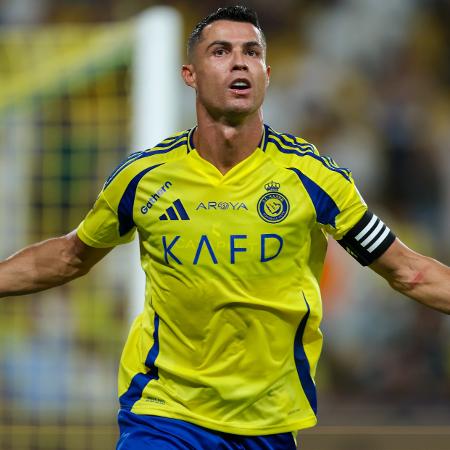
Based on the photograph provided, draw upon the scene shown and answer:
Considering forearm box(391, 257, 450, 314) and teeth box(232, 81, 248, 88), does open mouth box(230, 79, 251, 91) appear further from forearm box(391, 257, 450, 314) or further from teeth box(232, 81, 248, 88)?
forearm box(391, 257, 450, 314)

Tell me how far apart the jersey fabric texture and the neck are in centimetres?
4

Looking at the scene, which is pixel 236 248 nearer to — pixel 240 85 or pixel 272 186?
pixel 272 186

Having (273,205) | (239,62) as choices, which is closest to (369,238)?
(273,205)

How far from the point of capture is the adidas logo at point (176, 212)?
372cm

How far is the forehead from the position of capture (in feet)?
12.2

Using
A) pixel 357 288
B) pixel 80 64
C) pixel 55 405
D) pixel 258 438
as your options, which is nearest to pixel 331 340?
pixel 357 288

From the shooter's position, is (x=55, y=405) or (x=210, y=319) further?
(x=55, y=405)

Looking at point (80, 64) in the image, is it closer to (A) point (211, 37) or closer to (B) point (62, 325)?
(B) point (62, 325)

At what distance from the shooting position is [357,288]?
372 inches

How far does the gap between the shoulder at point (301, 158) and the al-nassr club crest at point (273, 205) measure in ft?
0.34

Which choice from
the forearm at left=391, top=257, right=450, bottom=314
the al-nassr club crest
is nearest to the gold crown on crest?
the al-nassr club crest

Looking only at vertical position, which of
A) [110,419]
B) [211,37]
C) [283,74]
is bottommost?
[110,419]

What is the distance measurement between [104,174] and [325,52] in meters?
3.73

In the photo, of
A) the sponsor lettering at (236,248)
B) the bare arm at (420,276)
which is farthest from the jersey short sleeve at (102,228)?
the bare arm at (420,276)
